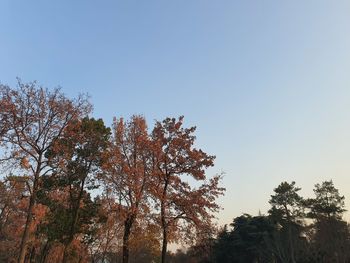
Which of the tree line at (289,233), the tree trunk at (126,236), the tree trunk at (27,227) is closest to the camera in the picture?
the tree trunk at (27,227)

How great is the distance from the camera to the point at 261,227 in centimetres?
6116

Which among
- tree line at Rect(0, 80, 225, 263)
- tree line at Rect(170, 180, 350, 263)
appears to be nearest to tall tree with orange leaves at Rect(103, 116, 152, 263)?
tree line at Rect(0, 80, 225, 263)

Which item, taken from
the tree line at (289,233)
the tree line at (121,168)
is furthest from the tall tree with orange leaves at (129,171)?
the tree line at (289,233)

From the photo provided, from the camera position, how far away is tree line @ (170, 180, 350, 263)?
52059mm

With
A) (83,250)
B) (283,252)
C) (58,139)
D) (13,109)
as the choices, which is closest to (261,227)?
(283,252)

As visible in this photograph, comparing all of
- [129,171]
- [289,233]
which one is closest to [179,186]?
[129,171]

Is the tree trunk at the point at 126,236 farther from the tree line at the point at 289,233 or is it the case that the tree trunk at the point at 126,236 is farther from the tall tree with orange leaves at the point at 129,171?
the tree line at the point at 289,233

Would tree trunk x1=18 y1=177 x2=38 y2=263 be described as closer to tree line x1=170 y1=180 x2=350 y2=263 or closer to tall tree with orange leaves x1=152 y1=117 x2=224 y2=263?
tall tree with orange leaves x1=152 y1=117 x2=224 y2=263

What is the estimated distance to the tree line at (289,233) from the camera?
171 ft

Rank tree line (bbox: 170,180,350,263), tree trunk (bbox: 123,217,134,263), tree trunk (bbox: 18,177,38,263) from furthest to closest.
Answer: tree line (bbox: 170,180,350,263), tree trunk (bbox: 123,217,134,263), tree trunk (bbox: 18,177,38,263)

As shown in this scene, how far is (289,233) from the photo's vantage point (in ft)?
186

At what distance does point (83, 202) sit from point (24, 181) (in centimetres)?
1226

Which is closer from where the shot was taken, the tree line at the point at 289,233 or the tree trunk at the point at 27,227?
the tree trunk at the point at 27,227

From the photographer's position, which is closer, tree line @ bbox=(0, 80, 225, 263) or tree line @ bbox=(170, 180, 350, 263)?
tree line @ bbox=(0, 80, 225, 263)
